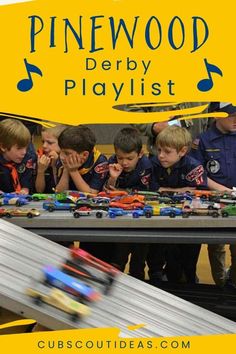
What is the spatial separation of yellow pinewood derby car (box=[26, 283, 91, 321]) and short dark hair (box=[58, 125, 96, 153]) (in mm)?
1467

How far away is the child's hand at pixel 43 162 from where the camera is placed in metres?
3.07

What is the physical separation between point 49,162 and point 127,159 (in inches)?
18.2

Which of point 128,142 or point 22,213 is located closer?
point 22,213

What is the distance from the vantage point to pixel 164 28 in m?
2.76

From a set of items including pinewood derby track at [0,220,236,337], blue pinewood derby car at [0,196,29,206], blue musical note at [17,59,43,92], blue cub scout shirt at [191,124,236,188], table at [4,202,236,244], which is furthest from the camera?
blue cub scout shirt at [191,124,236,188]

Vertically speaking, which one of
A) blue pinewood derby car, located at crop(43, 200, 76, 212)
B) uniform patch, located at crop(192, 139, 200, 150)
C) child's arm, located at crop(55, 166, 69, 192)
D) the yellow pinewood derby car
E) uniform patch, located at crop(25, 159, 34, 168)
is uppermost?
uniform patch, located at crop(192, 139, 200, 150)

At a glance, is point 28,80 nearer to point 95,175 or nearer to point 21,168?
point 21,168

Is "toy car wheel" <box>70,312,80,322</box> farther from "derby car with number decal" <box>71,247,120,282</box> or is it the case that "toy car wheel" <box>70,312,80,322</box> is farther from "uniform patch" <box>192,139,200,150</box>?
"uniform patch" <box>192,139,200,150</box>

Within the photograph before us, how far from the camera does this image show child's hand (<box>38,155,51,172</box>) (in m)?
3.07

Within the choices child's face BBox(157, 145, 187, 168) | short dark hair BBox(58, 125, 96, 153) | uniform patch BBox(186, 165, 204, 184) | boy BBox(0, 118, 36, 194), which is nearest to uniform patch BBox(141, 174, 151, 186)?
child's face BBox(157, 145, 187, 168)

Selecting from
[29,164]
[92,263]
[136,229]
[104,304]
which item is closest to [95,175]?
[29,164]

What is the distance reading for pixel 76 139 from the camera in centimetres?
289

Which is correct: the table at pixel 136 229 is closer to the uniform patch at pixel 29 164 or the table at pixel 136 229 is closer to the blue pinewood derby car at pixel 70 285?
the blue pinewood derby car at pixel 70 285

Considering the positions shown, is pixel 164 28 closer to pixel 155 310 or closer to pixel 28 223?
pixel 28 223
